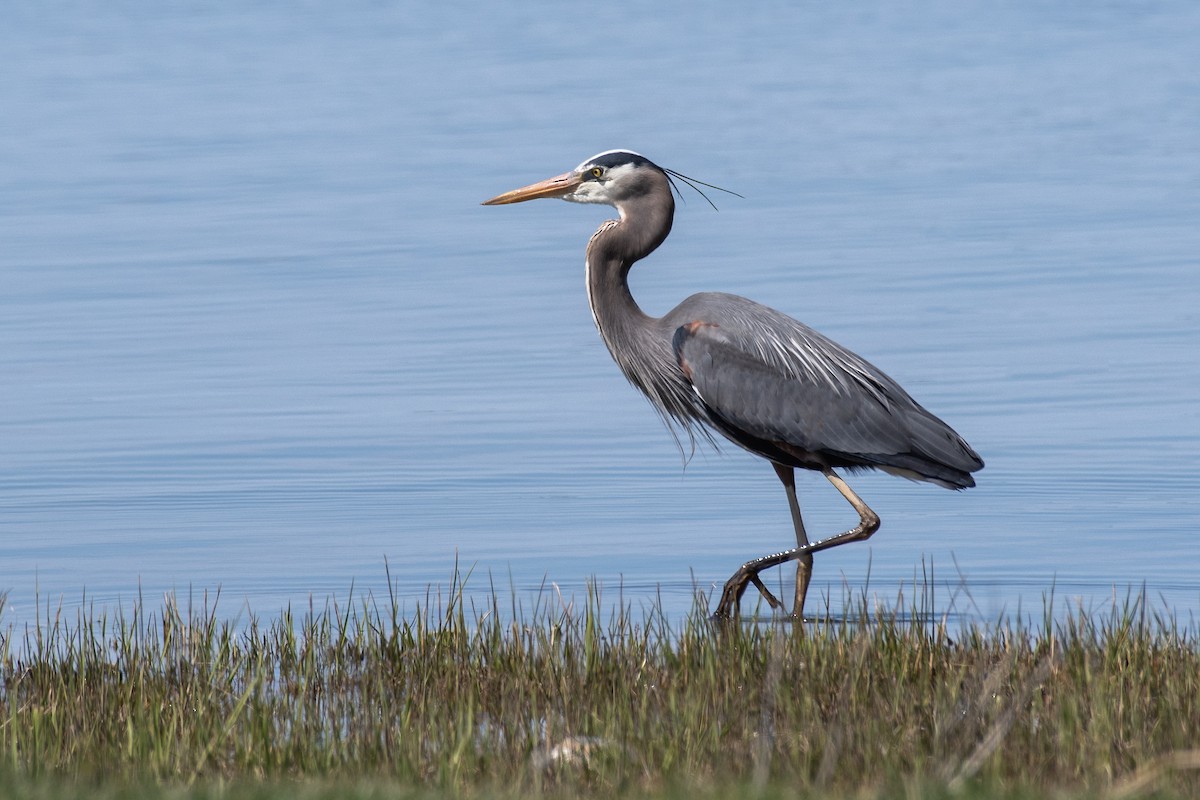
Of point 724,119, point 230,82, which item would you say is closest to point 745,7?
point 230,82

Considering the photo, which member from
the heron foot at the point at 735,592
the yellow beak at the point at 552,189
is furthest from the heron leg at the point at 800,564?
the yellow beak at the point at 552,189

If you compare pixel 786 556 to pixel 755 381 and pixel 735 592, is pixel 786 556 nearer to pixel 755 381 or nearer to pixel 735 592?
pixel 735 592

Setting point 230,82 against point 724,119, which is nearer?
point 724,119

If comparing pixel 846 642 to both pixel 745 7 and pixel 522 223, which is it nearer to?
pixel 522 223

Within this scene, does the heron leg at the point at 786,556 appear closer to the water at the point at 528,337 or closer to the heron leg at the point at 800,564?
the heron leg at the point at 800,564

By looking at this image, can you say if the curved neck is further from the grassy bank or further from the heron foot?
the grassy bank

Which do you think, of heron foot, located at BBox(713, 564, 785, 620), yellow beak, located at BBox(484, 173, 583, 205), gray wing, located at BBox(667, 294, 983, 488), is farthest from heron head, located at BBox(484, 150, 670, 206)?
heron foot, located at BBox(713, 564, 785, 620)

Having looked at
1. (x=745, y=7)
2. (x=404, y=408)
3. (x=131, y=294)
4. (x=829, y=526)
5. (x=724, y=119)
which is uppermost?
(x=745, y=7)

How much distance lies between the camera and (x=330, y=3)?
5981cm

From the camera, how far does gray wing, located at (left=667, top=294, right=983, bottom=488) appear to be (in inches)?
384

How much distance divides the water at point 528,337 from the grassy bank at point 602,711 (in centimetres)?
168

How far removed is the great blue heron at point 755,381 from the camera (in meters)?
9.77

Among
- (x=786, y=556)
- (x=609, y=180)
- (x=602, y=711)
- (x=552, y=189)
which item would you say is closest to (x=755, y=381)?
(x=786, y=556)

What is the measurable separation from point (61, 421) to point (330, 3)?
46.7 metres
